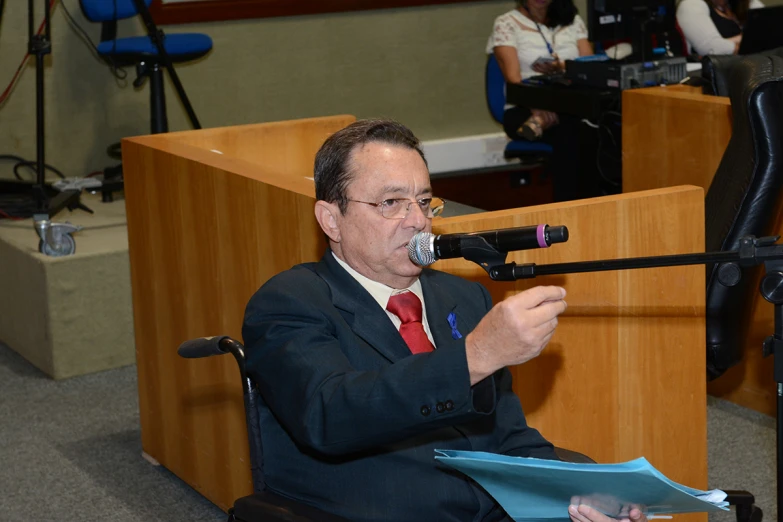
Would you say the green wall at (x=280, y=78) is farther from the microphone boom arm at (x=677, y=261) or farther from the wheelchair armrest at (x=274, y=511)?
the microphone boom arm at (x=677, y=261)

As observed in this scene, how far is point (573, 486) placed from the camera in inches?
55.7

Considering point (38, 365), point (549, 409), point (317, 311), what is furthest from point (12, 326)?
point (317, 311)

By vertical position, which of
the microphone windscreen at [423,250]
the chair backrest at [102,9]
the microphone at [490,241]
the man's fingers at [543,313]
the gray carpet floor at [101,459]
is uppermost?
the chair backrest at [102,9]

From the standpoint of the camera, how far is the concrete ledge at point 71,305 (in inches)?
156

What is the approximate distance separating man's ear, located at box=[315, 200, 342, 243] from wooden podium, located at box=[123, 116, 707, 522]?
33 centimetres

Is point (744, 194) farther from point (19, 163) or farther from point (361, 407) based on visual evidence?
point (19, 163)

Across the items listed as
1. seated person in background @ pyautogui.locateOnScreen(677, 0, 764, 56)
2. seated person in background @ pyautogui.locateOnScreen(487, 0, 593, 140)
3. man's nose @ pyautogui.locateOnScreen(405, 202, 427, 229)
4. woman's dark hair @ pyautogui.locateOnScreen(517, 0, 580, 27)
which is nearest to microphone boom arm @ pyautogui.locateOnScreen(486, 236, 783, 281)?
man's nose @ pyautogui.locateOnScreen(405, 202, 427, 229)

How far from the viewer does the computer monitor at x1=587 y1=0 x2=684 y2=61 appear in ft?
16.1

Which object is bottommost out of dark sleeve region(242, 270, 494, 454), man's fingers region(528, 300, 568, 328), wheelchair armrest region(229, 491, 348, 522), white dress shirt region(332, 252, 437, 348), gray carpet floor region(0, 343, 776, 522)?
gray carpet floor region(0, 343, 776, 522)

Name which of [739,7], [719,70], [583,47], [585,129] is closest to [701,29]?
[739,7]

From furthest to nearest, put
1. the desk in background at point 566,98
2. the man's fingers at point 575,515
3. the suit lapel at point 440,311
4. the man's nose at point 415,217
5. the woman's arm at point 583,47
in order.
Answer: the woman's arm at point 583,47
the desk in background at point 566,98
the suit lapel at point 440,311
the man's nose at point 415,217
the man's fingers at point 575,515

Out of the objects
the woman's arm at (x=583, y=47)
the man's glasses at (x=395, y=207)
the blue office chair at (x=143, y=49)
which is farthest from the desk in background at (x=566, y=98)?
the man's glasses at (x=395, y=207)

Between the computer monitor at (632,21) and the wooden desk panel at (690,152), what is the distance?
1.28 metres

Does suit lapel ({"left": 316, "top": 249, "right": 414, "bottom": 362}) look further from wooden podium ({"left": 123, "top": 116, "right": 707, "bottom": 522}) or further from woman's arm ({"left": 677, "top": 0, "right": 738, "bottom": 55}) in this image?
woman's arm ({"left": 677, "top": 0, "right": 738, "bottom": 55})
